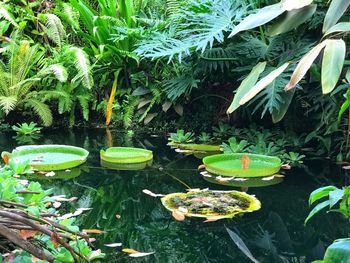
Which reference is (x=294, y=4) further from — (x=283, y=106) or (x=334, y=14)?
(x=283, y=106)

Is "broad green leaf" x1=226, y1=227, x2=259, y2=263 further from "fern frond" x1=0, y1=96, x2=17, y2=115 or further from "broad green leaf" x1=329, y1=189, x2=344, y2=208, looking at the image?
"fern frond" x1=0, y1=96, x2=17, y2=115

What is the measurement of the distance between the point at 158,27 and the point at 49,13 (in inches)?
68.0

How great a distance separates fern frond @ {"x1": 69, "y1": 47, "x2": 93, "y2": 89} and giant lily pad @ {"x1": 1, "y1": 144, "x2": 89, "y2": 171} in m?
1.40

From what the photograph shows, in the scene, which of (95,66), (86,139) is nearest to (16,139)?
(86,139)

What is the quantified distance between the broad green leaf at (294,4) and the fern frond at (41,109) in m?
2.80

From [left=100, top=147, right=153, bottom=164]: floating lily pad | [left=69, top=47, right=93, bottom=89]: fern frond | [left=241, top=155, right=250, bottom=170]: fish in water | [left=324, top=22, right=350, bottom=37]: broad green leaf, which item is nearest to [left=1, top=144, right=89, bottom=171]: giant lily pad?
[left=100, top=147, right=153, bottom=164]: floating lily pad

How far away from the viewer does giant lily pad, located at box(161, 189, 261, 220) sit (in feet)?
7.80

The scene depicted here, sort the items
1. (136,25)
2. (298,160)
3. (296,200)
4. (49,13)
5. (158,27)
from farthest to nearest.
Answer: (49,13)
(136,25)
(158,27)
(298,160)
(296,200)

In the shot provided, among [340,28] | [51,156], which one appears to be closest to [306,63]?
[340,28]

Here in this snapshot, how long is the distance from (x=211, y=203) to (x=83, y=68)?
276cm

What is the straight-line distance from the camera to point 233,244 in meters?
2.04

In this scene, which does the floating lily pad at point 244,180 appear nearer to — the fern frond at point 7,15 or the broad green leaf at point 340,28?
the broad green leaf at point 340,28

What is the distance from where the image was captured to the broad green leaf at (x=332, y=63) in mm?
2297

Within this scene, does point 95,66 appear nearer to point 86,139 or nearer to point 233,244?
point 86,139
